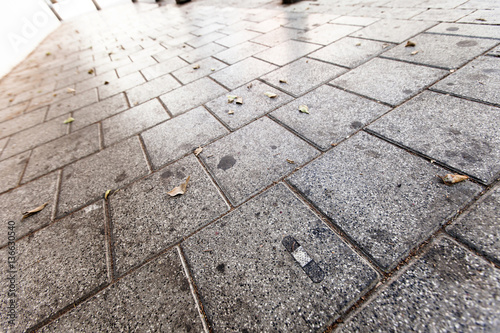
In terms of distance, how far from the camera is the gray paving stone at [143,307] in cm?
112

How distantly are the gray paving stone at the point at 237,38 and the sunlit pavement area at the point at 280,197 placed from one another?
1.39 metres

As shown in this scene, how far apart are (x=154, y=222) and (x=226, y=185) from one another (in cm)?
57

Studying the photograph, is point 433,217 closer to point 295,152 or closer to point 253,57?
point 295,152

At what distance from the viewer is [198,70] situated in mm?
3715

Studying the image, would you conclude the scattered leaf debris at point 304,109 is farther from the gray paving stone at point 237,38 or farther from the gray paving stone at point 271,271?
the gray paving stone at point 237,38

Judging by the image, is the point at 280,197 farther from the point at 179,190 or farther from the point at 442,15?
the point at 442,15

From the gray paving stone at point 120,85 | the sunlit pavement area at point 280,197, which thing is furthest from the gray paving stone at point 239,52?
the gray paving stone at point 120,85

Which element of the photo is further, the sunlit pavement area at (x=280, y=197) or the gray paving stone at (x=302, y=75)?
the gray paving stone at (x=302, y=75)

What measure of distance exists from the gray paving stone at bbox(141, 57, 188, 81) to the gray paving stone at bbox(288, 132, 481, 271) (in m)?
3.36

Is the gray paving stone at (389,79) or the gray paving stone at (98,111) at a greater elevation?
the gray paving stone at (389,79)

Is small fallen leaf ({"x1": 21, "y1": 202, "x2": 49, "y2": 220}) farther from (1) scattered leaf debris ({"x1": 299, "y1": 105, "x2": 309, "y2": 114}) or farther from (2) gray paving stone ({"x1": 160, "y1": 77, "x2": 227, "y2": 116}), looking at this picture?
(1) scattered leaf debris ({"x1": 299, "y1": 105, "x2": 309, "y2": 114})

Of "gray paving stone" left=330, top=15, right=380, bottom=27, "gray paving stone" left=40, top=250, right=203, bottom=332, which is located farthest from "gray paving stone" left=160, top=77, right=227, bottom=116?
"gray paving stone" left=330, top=15, right=380, bottom=27

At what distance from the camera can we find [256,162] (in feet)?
6.08

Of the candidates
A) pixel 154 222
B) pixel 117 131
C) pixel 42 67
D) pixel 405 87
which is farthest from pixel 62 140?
pixel 42 67
